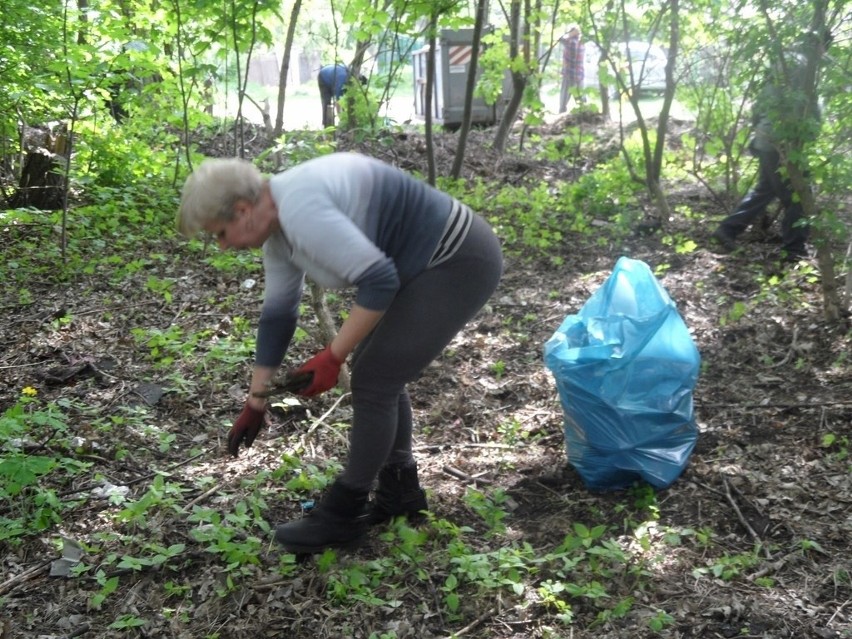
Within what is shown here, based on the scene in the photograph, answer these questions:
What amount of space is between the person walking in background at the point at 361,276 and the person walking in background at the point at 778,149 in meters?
2.48

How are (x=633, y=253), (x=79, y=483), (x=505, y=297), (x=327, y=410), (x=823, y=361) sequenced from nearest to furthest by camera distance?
(x=79, y=483) < (x=327, y=410) < (x=823, y=361) < (x=505, y=297) < (x=633, y=253)

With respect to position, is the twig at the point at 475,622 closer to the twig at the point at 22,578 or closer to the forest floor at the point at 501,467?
the forest floor at the point at 501,467

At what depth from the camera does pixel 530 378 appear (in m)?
4.24

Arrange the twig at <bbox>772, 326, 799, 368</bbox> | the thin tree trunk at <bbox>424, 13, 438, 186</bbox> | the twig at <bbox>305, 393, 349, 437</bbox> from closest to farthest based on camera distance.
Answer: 1. the twig at <bbox>305, 393, 349, 437</bbox>
2. the twig at <bbox>772, 326, 799, 368</bbox>
3. the thin tree trunk at <bbox>424, 13, 438, 186</bbox>

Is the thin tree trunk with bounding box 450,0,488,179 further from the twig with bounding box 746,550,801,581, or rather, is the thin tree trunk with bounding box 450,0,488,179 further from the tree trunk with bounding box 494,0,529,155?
the twig with bounding box 746,550,801,581

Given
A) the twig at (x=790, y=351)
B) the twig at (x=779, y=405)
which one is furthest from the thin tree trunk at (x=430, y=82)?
the twig at (x=779, y=405)

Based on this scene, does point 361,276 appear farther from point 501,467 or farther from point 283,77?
point 283,77

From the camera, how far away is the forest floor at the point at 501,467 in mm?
2428

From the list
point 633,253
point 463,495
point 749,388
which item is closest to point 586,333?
point 463,495

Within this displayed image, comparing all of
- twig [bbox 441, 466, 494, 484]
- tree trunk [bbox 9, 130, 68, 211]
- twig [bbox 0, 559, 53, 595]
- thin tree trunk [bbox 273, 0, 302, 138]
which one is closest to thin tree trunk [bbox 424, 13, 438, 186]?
thin tree trunk [bbox 273, 0, 302, 138]

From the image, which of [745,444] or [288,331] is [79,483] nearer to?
[288,331]

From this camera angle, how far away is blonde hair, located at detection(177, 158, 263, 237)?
7.11ft

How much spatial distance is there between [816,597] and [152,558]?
6.80 ft

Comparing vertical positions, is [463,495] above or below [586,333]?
below
